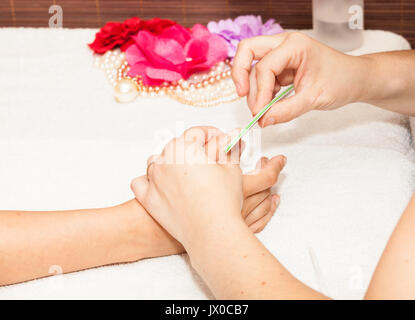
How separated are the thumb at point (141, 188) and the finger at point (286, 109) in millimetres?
201

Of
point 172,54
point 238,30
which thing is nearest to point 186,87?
point 172,54

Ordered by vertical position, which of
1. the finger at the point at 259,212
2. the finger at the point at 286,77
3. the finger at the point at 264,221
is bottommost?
the finger at the point at 264,221

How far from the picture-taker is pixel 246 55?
37.6 inches

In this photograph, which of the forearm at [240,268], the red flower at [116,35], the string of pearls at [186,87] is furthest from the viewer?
the red flower at [116,35]

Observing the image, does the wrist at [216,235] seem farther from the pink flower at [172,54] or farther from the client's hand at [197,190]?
the pink flower at [172,54]

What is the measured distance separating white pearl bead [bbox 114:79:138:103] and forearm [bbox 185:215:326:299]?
1.75 feet

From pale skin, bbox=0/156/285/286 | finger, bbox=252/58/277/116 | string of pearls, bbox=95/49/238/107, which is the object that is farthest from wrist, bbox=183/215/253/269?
string of pearls, bbox=95/49/238/107

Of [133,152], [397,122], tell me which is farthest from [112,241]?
[397,122]

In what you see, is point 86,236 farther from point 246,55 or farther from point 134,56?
point 134,56

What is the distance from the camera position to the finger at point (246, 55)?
0.94 m

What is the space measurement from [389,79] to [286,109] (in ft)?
0.75

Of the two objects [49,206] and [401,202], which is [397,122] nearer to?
[401,202]

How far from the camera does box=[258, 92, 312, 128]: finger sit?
0.92 m

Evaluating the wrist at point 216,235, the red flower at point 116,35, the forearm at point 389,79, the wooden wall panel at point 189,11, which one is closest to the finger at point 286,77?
the forearm at point 389,79
